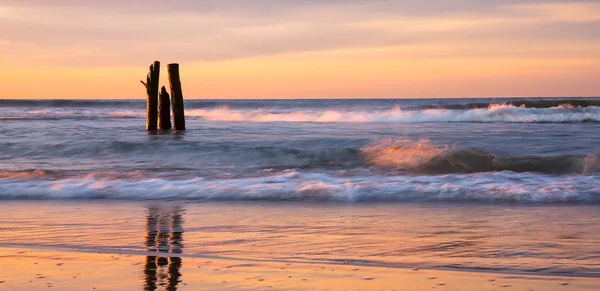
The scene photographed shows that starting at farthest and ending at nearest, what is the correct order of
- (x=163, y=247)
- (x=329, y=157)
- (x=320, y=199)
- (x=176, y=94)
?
(x=176, y=94), (x=329, y=157), (x=320, y=199), (x=163, y=247)

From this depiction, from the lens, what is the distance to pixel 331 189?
32.5ft

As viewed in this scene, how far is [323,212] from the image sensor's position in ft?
27.2

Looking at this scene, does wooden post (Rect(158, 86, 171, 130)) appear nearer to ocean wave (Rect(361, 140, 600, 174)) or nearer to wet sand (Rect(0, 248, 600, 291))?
ocean wave (Rect(361, 140, 600, 174))

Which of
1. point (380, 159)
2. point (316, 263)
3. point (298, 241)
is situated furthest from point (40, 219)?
point (380, 159)

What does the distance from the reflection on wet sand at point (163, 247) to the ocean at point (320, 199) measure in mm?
44

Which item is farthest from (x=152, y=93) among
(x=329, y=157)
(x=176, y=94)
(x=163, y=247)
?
(x=163, y=247)

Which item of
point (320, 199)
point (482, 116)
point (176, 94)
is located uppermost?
point (176, 94)

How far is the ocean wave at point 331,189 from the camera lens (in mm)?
9422

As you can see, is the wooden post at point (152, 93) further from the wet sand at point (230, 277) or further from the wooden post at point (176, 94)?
the wet sand at point (230, 277)

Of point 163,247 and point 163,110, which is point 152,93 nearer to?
point 163,110

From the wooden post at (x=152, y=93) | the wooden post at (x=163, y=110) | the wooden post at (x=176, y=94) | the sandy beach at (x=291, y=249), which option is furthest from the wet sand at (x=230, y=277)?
the wooden post at (x=152, y=93)

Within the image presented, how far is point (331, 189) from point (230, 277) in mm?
5238

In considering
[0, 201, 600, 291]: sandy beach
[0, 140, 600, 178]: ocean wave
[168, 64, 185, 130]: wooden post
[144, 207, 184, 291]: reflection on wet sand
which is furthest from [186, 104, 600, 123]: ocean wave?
[144, 207, 184, 291]: reflection on wet sand

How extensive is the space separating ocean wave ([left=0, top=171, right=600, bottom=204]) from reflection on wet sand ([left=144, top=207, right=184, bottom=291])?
149cm
